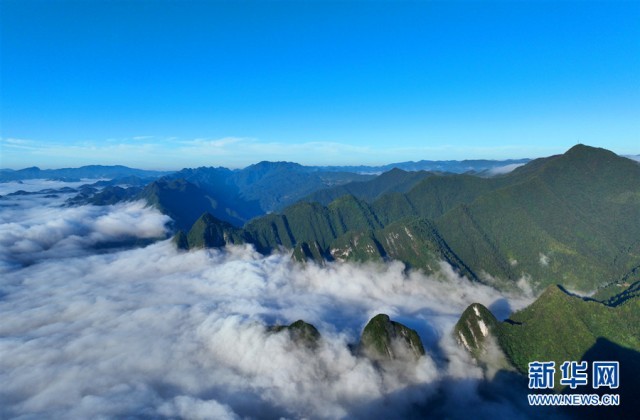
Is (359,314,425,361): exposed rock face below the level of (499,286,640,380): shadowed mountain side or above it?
below

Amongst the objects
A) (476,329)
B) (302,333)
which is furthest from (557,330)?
(302,333)

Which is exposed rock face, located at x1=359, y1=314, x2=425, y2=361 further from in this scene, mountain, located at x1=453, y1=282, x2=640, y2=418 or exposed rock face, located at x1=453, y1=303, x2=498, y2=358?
mountain, located at x1=453, y1=282, x2=640, y2=418

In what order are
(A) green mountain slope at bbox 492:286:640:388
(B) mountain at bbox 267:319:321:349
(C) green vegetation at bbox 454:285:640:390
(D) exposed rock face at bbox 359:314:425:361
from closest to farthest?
(C) green vegetation at bbox 454:285:640:390
(A) green mountain slope at bbox 492:286:640:388
(D) exposed rock face at bbox 359:314:425:361
(B) mountain at bbox 267:319:321:349

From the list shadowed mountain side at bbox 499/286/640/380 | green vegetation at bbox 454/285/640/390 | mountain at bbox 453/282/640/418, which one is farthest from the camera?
shadowed mountain side at bbox 499/286/640/380

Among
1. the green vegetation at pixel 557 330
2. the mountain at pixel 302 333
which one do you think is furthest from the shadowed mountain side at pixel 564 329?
the mountain at pixel 302 333

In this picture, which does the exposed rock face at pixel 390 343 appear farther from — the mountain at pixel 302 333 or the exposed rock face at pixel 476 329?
the exposed rock face at pixel 476 329

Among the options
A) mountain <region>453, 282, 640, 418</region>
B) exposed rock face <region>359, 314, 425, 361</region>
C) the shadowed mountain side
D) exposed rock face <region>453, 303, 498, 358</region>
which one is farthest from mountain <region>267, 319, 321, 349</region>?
the shadowed mountain side

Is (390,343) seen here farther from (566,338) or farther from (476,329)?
(566,338)

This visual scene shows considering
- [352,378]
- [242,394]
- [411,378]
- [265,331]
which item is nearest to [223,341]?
[265,331]
